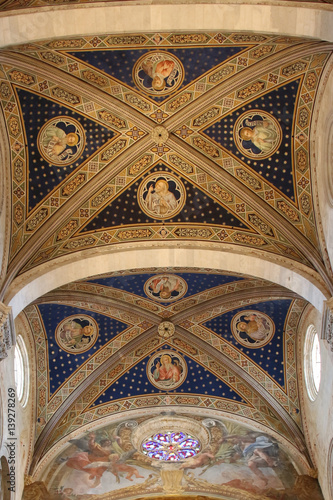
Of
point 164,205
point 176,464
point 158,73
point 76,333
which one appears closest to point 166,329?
point 76,333

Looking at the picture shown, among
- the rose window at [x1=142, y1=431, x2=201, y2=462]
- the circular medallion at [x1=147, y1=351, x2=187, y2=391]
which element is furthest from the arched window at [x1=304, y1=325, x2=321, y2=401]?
the circular medallion at [x1=147, y1=351, x2=187, y2=391]

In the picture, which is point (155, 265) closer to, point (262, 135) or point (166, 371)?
point (262, 135)

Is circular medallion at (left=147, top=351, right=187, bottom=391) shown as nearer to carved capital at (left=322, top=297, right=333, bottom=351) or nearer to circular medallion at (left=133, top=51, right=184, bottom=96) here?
carved capital at (left=322, top=297, right=333, bottom=351)

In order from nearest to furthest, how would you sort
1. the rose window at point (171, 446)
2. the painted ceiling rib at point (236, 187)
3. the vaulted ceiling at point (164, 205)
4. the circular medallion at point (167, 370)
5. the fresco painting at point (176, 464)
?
the vaulted ceiling at point (164, 205) < the painted ceiling rib at point (236, 187) < the fresco painting at point (176, 464) < the rose window at point (171, 446) < the circular medallion at point (167, 370)

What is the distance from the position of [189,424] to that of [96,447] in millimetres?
2590

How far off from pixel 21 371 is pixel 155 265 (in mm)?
4399

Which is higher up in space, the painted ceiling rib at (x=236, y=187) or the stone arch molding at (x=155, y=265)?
the painted ceiling rib at (x=236, y=187)

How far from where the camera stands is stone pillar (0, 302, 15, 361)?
12.2 metres

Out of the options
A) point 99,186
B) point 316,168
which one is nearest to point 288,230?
point 316,168

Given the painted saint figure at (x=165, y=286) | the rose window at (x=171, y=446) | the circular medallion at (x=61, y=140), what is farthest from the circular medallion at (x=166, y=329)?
the circular medallion at (x=61, y=140)

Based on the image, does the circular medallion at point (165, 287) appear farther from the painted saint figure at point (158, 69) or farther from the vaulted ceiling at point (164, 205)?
the painted saint figure at point (158, 69)

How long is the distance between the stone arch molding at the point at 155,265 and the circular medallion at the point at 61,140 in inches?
88.0

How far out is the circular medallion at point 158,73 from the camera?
13.3 meters

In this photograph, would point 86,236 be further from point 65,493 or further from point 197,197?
point 65,493
